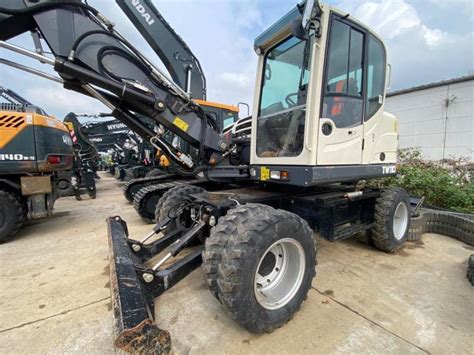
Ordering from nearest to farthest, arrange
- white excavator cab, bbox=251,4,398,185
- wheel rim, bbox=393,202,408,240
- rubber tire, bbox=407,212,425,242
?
white excavator cab, bbox=251,4,398,185 → wheel rim, bbox=393,202,408,240 → rubber tire, bbox=407,212,425,242

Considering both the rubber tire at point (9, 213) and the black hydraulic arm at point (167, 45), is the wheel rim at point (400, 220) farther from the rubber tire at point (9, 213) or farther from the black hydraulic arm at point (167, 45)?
the rubber tire at point (9, 213)

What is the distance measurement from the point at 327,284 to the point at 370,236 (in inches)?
48.9

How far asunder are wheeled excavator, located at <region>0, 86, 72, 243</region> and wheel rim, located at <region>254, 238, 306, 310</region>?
153 inches

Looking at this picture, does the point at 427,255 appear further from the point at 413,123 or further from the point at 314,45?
the point at 413,123

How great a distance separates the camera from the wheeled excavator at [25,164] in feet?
11.7

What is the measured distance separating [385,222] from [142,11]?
5106 millimetres

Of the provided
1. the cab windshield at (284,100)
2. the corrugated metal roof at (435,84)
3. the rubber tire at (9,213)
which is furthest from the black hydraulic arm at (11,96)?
the corrugated metal roof at (435,84)

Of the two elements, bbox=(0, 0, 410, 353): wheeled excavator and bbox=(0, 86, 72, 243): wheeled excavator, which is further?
bbox=(0, 86, 72, 243): wheeled excavator

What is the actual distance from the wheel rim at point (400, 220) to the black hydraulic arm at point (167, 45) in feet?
13.4

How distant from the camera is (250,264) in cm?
161

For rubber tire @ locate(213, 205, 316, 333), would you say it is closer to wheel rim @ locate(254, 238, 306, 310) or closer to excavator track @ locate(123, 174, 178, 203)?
wheel rim @ locate(254, 238, 306, 310)

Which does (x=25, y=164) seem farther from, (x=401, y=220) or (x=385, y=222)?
(x=401, y=220)

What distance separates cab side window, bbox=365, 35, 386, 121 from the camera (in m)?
2.61

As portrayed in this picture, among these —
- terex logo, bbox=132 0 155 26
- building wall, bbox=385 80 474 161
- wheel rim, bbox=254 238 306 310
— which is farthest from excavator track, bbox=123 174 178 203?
building wall, bbox=385 80 474 161
